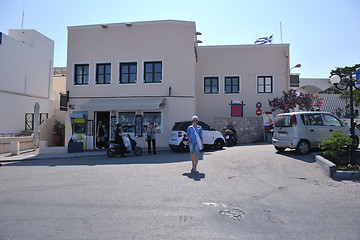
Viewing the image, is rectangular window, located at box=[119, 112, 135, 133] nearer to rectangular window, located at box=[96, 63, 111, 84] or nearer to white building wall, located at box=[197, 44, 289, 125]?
rectangular window, located at box=[96, 63, 111, 84]

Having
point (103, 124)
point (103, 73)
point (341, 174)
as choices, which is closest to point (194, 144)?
point (341, 174)

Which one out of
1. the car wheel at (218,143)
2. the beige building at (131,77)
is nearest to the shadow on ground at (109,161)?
the car wheel at (218,143)

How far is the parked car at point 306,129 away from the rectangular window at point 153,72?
875 cm

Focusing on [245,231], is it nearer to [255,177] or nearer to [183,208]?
[183,208]

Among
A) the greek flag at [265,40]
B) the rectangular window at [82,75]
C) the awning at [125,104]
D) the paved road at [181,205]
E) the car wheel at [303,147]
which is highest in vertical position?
the greek flag at [265,40]

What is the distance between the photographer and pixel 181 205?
4.82 meters

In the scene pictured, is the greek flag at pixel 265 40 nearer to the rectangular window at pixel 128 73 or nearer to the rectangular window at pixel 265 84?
the rectangular window at pixel 265 84

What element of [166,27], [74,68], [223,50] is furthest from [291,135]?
[74,68]

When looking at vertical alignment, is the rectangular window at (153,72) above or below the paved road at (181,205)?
above

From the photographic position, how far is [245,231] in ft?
11.9

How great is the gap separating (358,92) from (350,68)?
32895 mm

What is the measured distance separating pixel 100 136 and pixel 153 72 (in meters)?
5.40

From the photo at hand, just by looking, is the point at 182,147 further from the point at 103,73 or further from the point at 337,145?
Answer: the point at 103,73

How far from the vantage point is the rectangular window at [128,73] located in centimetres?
1695
